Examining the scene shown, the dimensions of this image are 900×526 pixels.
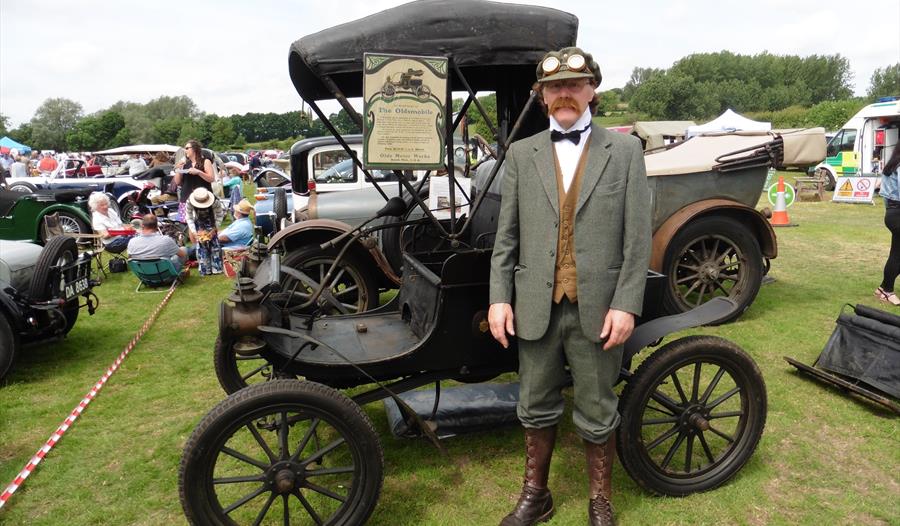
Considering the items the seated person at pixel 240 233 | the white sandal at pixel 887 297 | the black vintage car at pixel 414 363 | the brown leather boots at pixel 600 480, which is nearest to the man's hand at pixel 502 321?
the black vintage car at pixel 414 363

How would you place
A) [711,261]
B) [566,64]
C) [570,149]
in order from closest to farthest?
[566,64] < [570,149] < [711,261]

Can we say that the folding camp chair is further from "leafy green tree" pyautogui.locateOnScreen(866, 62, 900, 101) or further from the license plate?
"leafy green tree" pyautogui.locateOnScreen(866, 62, 900, 101)

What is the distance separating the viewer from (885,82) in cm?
7969

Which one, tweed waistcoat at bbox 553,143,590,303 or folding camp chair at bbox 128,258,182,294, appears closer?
tweed waistcoat at bbox 553,143,590,303

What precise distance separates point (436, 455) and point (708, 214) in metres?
3.31

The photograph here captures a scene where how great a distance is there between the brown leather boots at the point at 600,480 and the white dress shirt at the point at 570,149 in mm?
1080

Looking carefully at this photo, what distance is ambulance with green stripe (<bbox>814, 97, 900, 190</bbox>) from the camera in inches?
611

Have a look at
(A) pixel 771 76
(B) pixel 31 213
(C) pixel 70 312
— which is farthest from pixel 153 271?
(A) pixel 771 76

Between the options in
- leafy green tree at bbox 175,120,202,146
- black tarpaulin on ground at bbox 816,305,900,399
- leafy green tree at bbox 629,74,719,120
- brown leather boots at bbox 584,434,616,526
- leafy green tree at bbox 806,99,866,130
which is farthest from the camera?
leafy green tree at bbox 629,74,719,120

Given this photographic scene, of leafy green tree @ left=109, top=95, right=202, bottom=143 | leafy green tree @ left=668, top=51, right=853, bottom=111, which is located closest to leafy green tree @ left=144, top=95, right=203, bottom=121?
leafy green tree @ left=109, top=95, right=202, bottom=143

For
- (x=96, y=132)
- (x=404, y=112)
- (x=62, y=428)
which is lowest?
(x=62, y=428)

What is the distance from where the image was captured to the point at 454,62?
9.07 feet

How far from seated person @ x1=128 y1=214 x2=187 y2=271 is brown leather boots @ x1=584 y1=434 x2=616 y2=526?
600 centimetres

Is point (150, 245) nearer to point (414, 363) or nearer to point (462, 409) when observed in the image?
point (462, 409)
